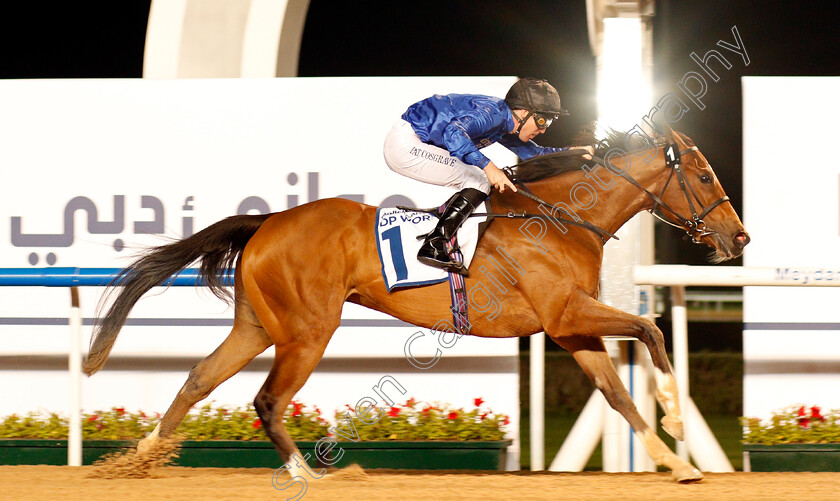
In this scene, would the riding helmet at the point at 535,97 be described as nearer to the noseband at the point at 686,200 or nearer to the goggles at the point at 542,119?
the goggles at the point at 542,119

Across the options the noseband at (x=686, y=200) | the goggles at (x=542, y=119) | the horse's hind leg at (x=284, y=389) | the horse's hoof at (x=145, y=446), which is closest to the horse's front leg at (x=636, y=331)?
the noseband at (x=686, y=200)

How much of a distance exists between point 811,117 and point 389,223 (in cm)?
208

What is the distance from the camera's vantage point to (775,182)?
4289 millimetres

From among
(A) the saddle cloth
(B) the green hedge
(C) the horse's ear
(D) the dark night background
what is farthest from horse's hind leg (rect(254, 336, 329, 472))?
(D) the dark night background

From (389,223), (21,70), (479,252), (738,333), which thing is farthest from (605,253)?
(21,70)

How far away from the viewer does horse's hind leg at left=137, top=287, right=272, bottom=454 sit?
12.3ft

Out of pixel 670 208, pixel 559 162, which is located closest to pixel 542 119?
pixel 559 162

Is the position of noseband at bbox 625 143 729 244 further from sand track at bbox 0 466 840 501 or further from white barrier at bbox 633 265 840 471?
sand track at bbox 0 466 840 501

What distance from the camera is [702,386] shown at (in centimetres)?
813

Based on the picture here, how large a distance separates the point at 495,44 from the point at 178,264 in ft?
33.3

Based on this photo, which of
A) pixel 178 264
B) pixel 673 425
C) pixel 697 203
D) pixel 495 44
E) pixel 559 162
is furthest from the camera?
pixel 495 44

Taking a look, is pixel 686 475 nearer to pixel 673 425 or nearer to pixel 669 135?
pixel 673 425

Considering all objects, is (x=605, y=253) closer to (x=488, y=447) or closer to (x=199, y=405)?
(x=488, y=447)

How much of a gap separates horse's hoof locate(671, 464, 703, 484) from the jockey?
1.07 m
